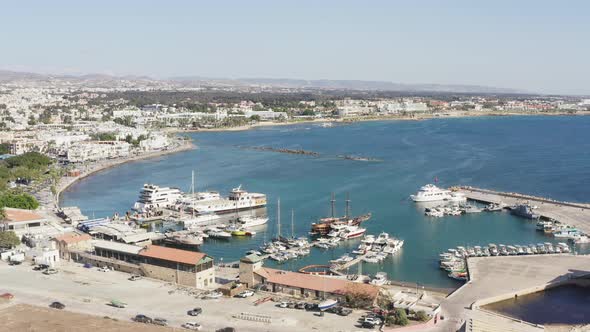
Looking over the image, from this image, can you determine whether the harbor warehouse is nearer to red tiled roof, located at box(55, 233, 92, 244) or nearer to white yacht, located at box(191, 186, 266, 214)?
red tiled roof, located at box(55, 233, 92, 244)

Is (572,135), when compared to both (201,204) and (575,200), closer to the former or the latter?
(575,200)

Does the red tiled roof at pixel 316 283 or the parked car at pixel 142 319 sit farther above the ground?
the red tiled roof at pixel 316 283

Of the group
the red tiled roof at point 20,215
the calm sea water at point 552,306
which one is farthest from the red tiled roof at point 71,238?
the calm sea water at point 552,306

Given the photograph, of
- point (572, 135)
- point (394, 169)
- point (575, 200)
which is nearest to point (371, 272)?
point (575, 200)

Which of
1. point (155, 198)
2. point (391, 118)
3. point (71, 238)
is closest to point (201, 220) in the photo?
point (155, 198)

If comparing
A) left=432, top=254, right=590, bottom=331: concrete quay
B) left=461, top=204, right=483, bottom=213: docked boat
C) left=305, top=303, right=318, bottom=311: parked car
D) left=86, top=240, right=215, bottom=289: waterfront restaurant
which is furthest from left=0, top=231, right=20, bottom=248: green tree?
left=461, top=204, right=483, bottom=213: docked boat

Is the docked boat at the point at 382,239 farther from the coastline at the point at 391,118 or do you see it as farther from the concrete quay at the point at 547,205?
the coastline at the point at 391,118

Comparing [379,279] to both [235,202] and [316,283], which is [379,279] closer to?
[316,283]
